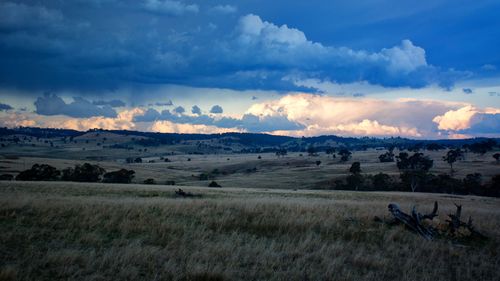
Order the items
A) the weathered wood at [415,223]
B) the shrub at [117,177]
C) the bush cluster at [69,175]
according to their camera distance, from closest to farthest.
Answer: the weathered wood at [415,223] < the bush cluster at [69,175] < the shrub at [117,177]

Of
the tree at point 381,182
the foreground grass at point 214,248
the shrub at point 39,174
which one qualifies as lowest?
the tree at point 381,182

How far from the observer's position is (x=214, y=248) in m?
9.57

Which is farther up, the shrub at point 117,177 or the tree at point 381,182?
the shrub at point 117,177

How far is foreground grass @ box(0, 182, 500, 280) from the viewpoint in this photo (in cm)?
788

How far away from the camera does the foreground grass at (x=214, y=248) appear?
788cm

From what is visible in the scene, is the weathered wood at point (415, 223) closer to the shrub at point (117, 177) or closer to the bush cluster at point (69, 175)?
the bush cluster at point (69, 175)

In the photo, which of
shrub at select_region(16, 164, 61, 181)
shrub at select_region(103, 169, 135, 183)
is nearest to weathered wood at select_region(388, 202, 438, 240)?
shrub at select_region(16, 164, 61, 181)

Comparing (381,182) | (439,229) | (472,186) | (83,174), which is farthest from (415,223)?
(381,182)

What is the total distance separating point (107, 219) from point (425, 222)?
459 inches

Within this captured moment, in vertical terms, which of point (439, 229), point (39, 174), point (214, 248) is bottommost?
point (39, 174)

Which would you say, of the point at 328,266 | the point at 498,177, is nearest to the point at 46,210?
the point at 328,266

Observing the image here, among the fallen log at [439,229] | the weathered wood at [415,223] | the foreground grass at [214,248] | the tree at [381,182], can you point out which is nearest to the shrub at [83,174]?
the tree at [381,182]

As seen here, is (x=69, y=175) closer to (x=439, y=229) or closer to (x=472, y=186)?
(x=439, y=229)

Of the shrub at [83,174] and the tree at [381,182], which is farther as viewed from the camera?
the tree at [381,182]
